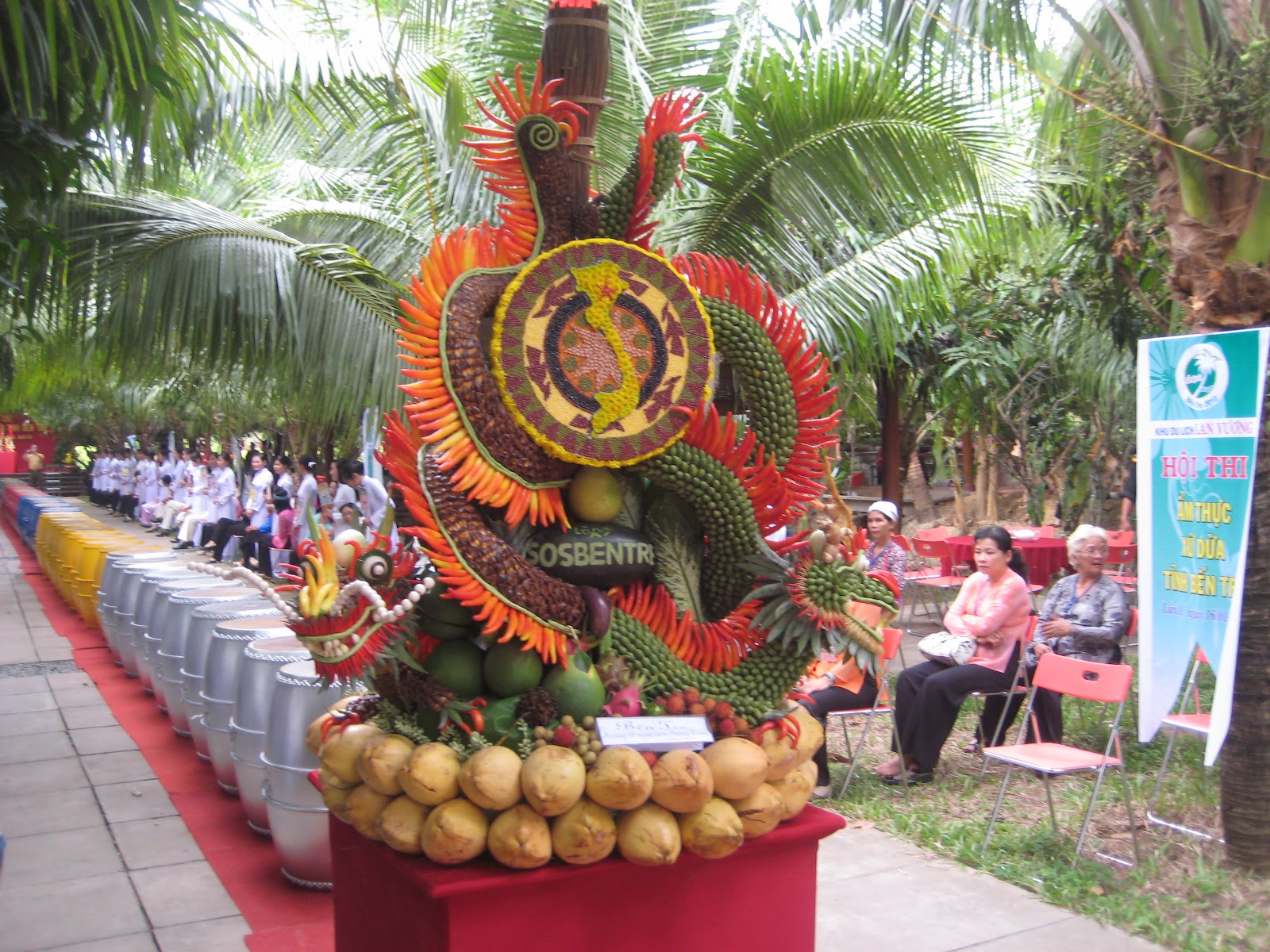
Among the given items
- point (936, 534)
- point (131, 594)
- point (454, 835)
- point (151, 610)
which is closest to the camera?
point (454, 835)

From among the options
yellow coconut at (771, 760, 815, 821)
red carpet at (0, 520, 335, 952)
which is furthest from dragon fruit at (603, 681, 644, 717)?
red carpet at (0, 520, 335, 952)

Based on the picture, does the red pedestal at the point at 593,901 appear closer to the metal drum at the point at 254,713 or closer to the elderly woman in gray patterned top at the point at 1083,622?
the metal drum at the point at 254,713

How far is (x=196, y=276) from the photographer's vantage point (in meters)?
6.10

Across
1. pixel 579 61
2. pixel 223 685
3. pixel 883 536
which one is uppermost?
pixel 579 61

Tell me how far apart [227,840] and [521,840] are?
10.6 ft

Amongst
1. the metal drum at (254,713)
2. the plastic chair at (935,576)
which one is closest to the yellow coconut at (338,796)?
the metal drum at (254,713)

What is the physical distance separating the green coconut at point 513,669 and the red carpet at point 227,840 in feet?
5.51

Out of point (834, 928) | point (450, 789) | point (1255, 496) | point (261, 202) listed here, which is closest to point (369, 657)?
point (450, 789)

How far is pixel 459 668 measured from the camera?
2820 mm

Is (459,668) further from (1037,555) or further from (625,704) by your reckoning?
(1037,555)

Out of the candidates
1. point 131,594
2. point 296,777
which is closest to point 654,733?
point 296,777

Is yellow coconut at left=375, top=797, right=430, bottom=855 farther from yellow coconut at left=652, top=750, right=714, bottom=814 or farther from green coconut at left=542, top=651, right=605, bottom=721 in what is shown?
yellow coconut at left=652, top=750, right=714, bottom=814

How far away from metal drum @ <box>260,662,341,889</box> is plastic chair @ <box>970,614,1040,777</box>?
349cm

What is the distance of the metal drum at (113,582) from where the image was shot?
8.75 meters
